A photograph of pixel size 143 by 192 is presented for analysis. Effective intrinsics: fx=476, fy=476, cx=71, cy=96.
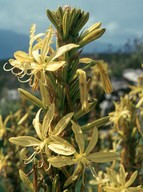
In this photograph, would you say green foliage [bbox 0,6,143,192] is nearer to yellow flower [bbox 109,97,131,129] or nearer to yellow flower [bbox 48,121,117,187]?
yellow flower [bbox 48,121,117,187]

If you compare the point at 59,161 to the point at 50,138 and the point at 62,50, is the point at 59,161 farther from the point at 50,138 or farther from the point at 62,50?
the point at 62,50

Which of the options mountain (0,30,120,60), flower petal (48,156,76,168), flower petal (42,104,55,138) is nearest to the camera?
flower petal (48,156,76,168)

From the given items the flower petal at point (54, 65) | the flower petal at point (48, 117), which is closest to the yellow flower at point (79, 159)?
the flower petal at point (48, 117)

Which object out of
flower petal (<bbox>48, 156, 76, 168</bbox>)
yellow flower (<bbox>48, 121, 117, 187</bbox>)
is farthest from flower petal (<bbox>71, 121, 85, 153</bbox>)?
flower petal (<bbox>48, 156, 76, 168</bbox>)

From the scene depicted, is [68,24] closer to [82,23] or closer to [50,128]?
[82,23]

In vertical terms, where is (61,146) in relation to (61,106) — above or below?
below

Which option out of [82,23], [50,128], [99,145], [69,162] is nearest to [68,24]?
[82,23]

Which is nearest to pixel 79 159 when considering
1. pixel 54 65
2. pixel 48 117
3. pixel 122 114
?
pixel 48 117
